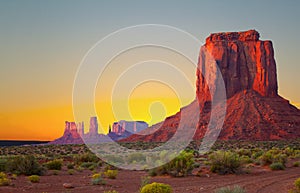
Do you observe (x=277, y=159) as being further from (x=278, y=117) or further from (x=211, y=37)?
(x=211, y=37)

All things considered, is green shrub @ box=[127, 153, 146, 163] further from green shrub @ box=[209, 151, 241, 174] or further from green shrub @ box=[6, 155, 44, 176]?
green shrub @ box=[6, 155, 44, 176]

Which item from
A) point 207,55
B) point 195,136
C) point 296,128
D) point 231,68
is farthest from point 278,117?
point 207,55

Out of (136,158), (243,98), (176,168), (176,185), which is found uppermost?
(243,98)

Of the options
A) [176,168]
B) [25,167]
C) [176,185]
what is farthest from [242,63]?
[176,185]

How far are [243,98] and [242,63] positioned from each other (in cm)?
1624

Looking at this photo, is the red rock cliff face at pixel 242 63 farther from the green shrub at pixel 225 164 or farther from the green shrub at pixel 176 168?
the green shrub at pixel 176 168

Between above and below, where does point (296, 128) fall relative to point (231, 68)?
below

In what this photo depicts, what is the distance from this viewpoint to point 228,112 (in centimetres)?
9188

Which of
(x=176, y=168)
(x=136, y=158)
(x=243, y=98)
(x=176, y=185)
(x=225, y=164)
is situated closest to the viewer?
(x=176, y=185)

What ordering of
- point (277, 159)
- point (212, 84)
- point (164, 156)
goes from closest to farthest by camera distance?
1. point (164, 156)
2. point (277, 159)
3. point (212, 84)

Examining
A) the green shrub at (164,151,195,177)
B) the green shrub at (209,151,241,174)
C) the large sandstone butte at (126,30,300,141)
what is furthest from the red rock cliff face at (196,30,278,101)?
the green shrub at (164,151,195,177)

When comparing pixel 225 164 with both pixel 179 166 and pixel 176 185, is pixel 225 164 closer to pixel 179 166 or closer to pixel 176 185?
pixel 179 166

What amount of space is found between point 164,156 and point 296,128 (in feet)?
238

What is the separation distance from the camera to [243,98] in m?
96.2
